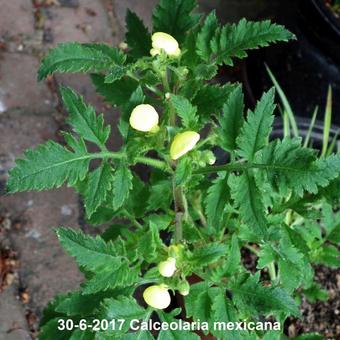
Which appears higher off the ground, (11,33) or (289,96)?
(11,33)

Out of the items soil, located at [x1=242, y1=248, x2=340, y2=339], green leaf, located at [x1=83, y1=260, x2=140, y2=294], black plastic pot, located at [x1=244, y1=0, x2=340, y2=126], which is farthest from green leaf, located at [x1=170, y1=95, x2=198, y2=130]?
black plastic pot, located at [x1=244, y1=0, x2=340, y2=126]

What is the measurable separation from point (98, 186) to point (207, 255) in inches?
7.1

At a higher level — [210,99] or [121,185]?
[210,99]

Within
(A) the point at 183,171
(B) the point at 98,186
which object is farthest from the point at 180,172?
(B) the point at 98,186

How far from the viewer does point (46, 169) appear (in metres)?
0.73

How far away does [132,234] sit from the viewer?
3.07 feet

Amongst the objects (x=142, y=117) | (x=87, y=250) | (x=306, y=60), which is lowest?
(x=87, y=250)

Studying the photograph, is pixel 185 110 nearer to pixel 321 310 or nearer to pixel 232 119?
pixel 232 119

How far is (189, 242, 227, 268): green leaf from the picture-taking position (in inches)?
30.9

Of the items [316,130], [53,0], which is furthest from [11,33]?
[316,130]

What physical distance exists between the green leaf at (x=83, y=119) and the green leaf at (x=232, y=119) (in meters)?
0.16

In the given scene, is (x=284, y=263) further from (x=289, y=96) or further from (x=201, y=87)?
(x=289, y=96)

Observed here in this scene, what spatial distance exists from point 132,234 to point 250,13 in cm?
114

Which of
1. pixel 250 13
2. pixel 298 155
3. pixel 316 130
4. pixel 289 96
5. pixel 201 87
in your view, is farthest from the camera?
pixel 250 13
